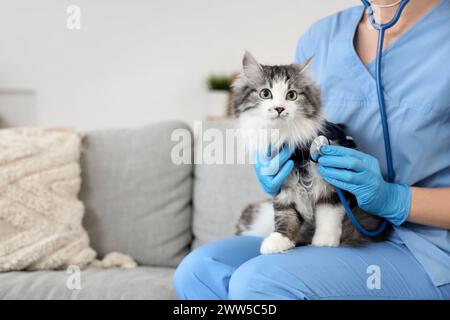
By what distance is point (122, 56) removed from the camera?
3.10m

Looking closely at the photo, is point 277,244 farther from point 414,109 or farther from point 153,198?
point 153,198

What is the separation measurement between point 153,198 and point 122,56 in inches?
53.4

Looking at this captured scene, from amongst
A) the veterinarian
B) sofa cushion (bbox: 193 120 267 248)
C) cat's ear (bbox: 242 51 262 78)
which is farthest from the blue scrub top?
sofa cushion (bbox: 193 120 267 248)

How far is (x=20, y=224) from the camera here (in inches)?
71.0

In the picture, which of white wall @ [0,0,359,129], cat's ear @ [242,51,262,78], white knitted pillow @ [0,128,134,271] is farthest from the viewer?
white wall @ [0,0,359,129]

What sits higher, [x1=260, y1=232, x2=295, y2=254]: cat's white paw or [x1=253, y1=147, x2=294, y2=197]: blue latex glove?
[x1=253, y1=147, x2=294, y2=197]: blue latex glove

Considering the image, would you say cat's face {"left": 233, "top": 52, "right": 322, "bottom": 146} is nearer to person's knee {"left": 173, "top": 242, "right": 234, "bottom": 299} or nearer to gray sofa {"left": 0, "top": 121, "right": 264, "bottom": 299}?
person's knee {"left": 173, "top": 242, "right": 234, "bottom": 299}

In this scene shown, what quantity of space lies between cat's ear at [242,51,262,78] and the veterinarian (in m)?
0.23

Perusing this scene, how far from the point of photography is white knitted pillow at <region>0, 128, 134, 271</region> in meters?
1.79

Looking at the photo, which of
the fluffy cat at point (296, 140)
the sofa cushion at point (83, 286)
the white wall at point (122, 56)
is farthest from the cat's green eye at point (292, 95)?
the white wall at point (122, 56)

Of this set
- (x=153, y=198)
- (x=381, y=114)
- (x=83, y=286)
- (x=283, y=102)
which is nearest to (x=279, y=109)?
(x=283, y=102)
